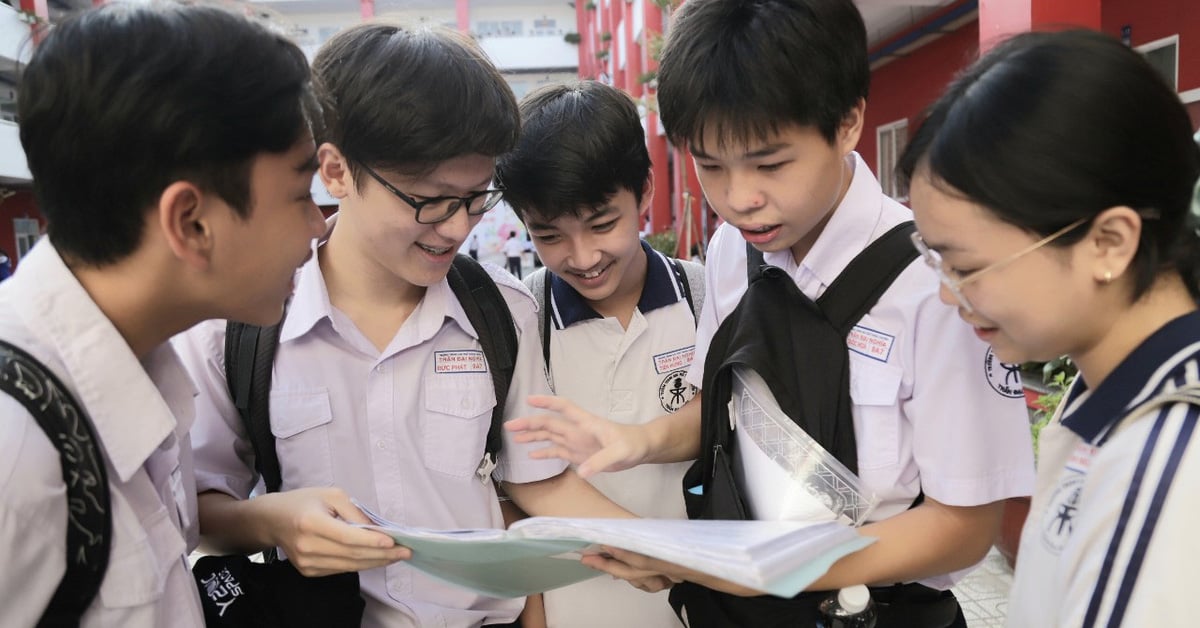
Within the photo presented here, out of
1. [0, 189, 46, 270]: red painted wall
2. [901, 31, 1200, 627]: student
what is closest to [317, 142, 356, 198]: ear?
[901, 31, 1200, 627]: student

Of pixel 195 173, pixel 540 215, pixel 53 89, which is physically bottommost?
pixel 540 215

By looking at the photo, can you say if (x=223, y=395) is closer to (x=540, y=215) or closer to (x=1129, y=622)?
(x=540, y=215)

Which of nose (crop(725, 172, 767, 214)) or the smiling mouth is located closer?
nose (crop(725, 172, 767, 214))

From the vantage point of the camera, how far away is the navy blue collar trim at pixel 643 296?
5.63 feet

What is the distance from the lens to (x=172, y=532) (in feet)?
3.23

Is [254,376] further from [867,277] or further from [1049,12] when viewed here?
[1049,12]

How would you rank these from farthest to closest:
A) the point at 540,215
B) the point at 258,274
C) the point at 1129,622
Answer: the point at 540,215
the point at 258,274
the point at 1129,622

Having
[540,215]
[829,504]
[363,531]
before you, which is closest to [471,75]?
[540,215]

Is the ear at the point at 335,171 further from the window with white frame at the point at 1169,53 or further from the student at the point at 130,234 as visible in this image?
the window with white frame at the point at 1169,53

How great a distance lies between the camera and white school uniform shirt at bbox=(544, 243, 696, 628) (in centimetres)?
162

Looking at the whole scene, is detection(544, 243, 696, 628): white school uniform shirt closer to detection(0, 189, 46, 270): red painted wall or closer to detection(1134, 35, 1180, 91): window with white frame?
detection(1134, 35, 1180, 91): window with white frame

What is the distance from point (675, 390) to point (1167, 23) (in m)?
5.02

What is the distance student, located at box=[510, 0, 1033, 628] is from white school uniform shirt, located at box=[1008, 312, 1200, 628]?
0.13 meters

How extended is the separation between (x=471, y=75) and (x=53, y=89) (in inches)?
27.0
